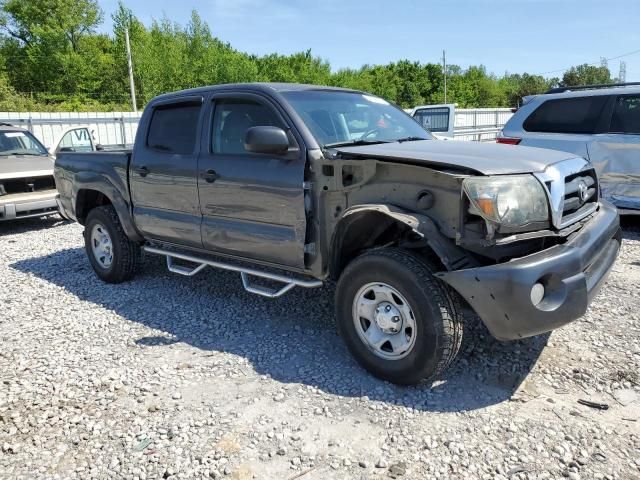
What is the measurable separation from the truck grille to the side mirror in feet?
6.20

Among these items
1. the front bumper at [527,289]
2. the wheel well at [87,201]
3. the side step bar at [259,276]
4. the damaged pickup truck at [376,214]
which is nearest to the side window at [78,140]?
the wheel well at [87,201]

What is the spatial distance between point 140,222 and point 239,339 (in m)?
1.82

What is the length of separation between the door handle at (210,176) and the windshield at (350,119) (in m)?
0.87

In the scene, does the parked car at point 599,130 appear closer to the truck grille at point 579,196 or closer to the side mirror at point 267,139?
the truck grille at point 579,196

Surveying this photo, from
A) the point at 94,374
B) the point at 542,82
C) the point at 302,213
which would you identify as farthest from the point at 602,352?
the point at 542,82

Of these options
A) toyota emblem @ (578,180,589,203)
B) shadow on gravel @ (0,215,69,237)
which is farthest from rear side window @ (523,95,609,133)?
shadow on gravel @ (0,215,69,237)

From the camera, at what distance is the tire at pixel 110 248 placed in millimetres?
5617

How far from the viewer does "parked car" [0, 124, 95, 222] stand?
28.0 ft

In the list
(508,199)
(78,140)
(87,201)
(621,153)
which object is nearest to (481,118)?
(78,140)

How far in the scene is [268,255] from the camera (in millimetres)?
4113

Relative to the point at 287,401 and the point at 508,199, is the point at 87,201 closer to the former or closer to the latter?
the point at 287,401

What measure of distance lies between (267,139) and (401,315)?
1.50 meters

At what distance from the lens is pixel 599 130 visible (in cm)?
679

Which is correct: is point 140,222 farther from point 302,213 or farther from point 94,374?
point 302,213
